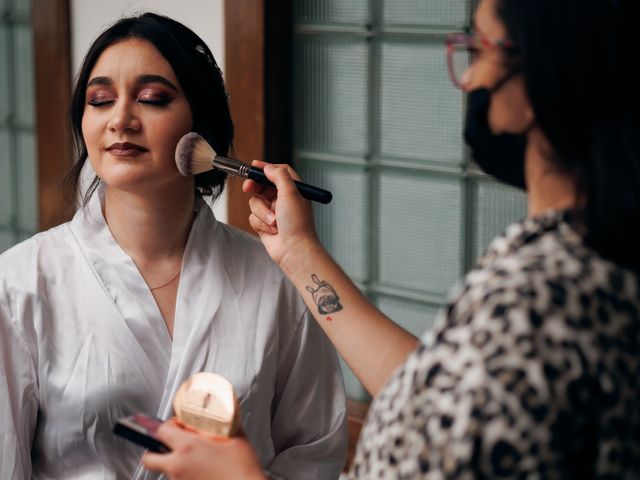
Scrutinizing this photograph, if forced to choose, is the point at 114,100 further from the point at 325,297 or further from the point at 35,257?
the point at 325,297

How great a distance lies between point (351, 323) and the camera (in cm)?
148

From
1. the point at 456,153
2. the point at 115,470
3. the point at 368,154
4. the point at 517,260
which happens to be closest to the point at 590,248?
the point at 517,260

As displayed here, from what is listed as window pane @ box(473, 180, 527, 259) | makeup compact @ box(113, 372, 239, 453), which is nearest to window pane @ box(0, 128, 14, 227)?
window pane @ box(473, 180, 527, 259)

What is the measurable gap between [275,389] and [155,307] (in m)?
0.25

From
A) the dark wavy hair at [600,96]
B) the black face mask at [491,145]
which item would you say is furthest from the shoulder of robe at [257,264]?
the dark wavy hair at [600,96]

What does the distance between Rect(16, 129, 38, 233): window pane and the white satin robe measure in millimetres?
2226

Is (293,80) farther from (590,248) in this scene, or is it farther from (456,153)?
(590,248)

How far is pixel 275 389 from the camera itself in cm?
182

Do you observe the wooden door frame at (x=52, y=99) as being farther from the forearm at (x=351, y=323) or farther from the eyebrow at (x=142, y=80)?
the forearm at (x=351, y=323)

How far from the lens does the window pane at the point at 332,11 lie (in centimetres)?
280

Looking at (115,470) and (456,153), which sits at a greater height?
(456,153)

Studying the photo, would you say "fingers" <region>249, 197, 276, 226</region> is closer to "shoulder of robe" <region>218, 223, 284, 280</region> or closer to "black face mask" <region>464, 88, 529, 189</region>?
"shoulder of robe" <region>218, 223, 284, 280</region>

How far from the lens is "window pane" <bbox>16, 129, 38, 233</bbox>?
3.95m

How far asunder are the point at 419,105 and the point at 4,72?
1.91 meters
